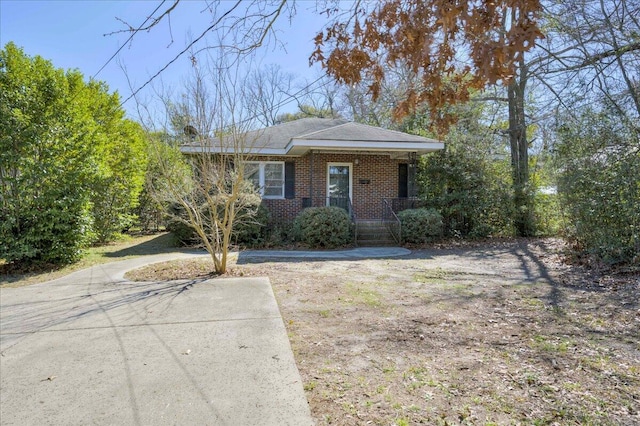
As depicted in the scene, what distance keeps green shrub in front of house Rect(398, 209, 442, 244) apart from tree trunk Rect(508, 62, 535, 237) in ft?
11.2

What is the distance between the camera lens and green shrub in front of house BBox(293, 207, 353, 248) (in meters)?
11.1

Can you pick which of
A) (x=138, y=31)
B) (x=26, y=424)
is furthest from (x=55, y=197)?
(x=26, y=424)

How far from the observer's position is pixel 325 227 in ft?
36.4

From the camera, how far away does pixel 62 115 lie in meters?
8.37

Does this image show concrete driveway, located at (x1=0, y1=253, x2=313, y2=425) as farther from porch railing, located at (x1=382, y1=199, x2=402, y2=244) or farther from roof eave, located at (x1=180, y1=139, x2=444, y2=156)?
roof eave, located at (x1=180, y1=139, x2=444, y2=156)

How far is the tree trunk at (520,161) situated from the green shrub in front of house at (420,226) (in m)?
3.41

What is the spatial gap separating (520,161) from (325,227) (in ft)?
29.9

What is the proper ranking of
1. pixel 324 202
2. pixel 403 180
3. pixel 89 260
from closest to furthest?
pixel 89 260
pixel 324 202
pixel 403 180

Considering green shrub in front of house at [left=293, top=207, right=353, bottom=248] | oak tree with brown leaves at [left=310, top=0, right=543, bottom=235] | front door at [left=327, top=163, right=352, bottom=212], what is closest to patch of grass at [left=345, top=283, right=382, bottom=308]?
oak tree with brown leaves at [left=310, top=0, right=543, bottom=235]

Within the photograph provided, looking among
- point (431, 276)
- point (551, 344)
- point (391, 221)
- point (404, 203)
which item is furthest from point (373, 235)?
point (551, 344)

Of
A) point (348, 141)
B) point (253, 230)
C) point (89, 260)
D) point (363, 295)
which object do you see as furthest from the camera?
point (348, 141)

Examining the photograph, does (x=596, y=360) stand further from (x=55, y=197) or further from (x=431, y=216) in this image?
(x=55, y=197)

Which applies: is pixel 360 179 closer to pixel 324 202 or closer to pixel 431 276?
pixel 324 202

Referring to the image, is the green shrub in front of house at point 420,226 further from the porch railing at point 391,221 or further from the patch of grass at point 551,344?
the patch of grass at point 551,344
